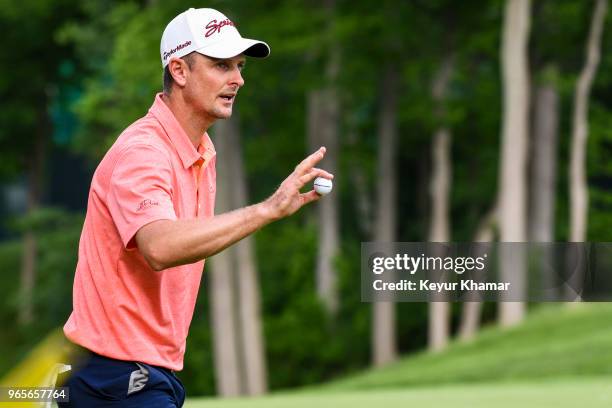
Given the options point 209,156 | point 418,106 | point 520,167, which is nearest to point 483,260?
point 209,156

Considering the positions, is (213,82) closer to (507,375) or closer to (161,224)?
(161,224)

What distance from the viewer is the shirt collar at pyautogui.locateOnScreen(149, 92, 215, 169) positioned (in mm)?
5012

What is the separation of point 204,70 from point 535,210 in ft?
114

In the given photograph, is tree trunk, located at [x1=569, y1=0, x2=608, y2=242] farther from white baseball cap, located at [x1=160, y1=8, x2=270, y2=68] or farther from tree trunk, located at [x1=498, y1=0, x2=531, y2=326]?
white baseball cap, located at [x1=160, y1=8, x2=270, y2=68]

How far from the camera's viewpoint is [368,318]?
1626 inches

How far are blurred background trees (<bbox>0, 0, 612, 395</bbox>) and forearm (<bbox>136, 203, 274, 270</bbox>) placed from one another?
26.2 m

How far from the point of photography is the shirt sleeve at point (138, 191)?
460 cm

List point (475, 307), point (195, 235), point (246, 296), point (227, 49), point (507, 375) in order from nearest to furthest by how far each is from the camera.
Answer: point (195, 235) → point (227, 49) → point (507, 375) → point (246, 296) → point (475, 307)

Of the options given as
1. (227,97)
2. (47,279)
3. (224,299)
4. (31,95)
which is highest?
(31,95)

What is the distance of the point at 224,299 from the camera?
34.4 metres

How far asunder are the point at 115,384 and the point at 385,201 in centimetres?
3382

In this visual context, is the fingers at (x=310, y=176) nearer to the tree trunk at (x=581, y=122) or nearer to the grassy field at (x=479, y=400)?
the grassy field at (x=479, y=400)

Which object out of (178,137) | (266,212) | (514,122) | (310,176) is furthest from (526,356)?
(266,212)

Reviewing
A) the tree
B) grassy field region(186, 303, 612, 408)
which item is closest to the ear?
grassy field region(186, 303, 612, 408)
